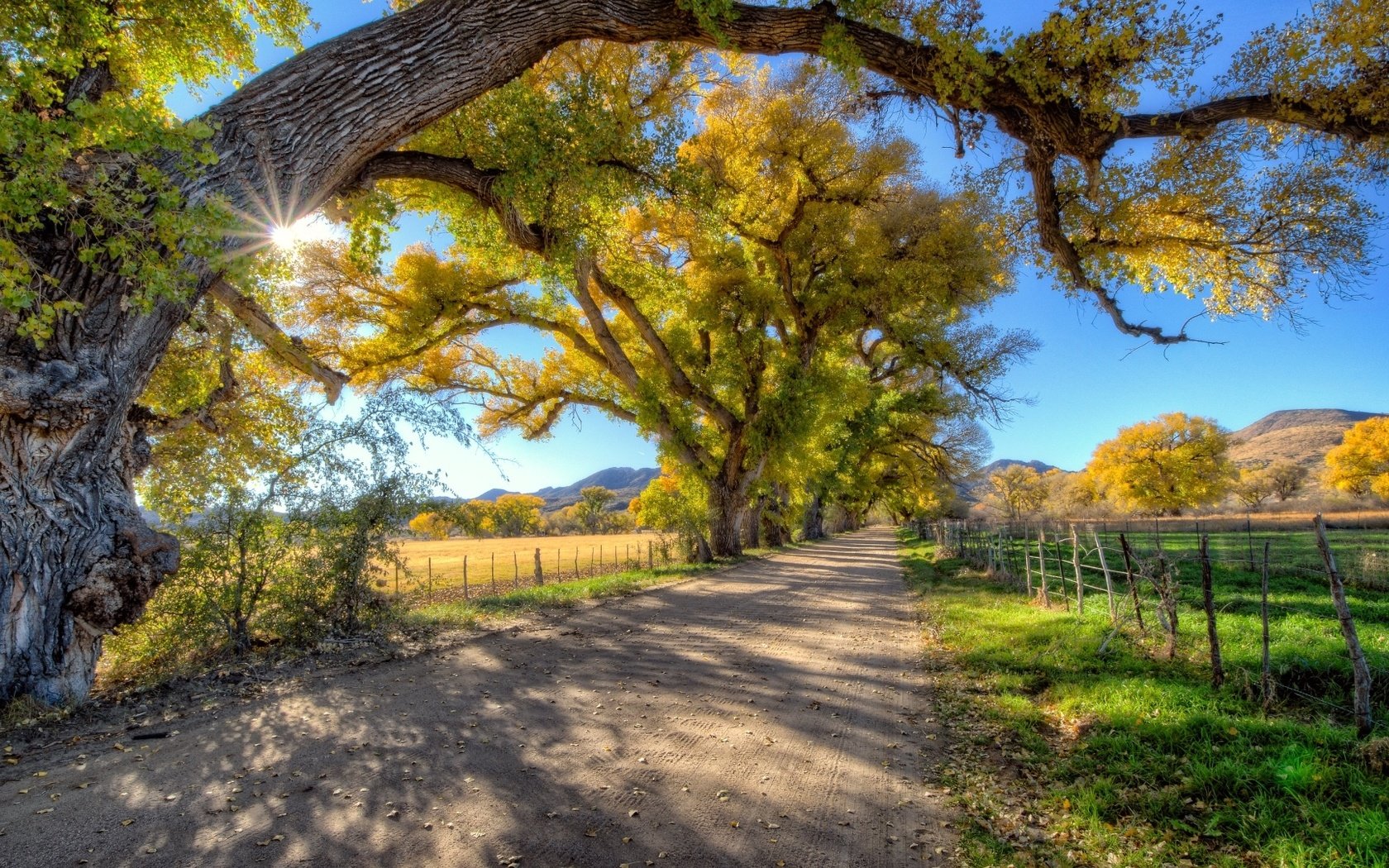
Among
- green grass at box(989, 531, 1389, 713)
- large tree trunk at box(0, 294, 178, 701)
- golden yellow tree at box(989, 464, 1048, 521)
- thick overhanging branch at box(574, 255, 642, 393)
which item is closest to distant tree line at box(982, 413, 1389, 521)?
golden yellow tree at box(989, 464, 1048, 521)

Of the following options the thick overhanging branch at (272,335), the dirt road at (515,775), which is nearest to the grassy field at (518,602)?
the dirt road at (515,775)

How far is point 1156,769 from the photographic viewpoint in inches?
143

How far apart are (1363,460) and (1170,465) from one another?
13.4 m

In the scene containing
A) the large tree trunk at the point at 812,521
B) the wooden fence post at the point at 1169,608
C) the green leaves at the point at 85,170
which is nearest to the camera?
the green leaves at the point at 85,170

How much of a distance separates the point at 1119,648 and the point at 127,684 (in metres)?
9.92

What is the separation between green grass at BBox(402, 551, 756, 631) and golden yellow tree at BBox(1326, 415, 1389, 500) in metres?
62.7

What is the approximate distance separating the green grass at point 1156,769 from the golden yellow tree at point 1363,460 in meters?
63.1

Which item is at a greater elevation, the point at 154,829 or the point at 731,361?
the point at 731,361

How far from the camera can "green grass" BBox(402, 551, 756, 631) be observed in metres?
8.33

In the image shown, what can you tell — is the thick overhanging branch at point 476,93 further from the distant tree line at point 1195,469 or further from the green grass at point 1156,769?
the distant tree line at point 1195,469

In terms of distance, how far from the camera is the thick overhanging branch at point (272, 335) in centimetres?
693

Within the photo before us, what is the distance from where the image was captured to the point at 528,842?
2.83 metres

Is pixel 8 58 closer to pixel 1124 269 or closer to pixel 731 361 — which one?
pixel 1124 269

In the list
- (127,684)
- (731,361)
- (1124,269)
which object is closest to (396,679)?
(127,684)
